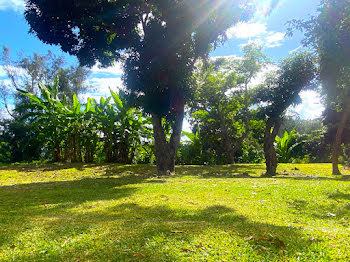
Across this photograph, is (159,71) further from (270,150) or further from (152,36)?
(270,150)

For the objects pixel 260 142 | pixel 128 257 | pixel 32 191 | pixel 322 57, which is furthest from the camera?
pixel 260 142

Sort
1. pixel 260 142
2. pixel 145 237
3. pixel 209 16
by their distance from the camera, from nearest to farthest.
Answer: pixel 145 237, pixel 209 16, pixel 260 142

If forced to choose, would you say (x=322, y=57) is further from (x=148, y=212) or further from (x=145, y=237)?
(x=145, y=237)

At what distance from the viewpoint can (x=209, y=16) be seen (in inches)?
376

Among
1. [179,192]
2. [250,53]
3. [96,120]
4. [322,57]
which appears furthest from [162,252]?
[250,53]

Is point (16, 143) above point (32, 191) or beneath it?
above

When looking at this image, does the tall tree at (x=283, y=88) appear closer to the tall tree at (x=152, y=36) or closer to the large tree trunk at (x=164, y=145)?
the tall tree at (x=152, y=36)

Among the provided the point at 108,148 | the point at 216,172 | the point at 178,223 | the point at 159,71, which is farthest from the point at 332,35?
the point at 108,148

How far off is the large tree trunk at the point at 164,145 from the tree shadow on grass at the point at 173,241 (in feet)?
21.1

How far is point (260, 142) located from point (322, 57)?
14.7m

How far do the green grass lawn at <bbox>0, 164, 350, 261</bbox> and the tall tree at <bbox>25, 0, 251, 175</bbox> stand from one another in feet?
12.9

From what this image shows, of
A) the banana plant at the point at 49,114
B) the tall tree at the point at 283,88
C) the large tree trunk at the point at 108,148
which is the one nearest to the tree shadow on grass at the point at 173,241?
the tall tree at the point at 283,88

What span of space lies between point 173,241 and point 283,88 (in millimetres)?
9934

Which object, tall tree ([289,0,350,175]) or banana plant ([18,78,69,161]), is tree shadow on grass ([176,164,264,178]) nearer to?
tall tree ([289,0,350,175])
